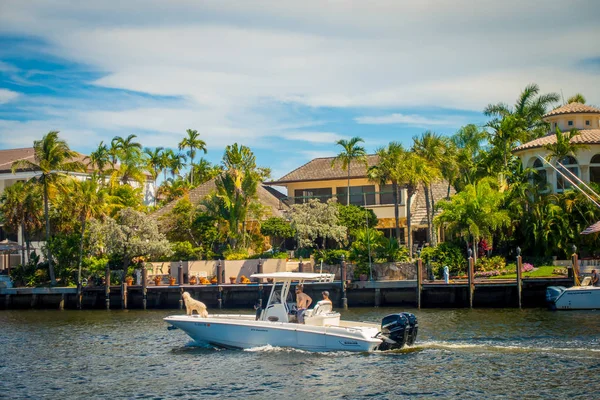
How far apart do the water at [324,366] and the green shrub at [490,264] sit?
38.2 feet

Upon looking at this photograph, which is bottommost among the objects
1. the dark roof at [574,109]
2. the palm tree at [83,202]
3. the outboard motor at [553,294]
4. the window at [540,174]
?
the outboard motor at [553,294]

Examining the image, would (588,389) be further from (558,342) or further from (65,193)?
(65,193)

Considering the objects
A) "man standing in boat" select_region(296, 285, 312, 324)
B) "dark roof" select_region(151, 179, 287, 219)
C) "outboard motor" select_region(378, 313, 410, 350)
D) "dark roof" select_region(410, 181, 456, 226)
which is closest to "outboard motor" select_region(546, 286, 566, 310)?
"outboard motor" select_region(378, 313, 410, 350)

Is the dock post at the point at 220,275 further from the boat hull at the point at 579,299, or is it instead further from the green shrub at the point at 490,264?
the boat hull at the point at 579,299

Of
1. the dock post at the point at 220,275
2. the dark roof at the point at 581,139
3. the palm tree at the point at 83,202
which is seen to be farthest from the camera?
the palm tree at the point at 83,202

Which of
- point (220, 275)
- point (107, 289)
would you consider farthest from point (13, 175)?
point (220, 275)

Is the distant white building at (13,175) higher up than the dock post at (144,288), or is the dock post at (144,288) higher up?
the distant white building at (13,175)

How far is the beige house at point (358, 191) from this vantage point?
61.3 metres

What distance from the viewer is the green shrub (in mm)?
48594

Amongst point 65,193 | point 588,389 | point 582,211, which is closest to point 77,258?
point 65,193

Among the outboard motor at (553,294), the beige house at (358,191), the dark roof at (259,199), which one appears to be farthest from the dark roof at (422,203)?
the outboard motor at (553,294)

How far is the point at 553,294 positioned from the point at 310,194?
2893 centimetres

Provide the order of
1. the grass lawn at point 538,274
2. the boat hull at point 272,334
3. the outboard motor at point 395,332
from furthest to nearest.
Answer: the grass lawn at point 538,274 → the boat hull at point 272,334 → the outboard motor at point 395,332

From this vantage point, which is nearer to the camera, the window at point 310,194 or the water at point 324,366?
the water at point 324,366
